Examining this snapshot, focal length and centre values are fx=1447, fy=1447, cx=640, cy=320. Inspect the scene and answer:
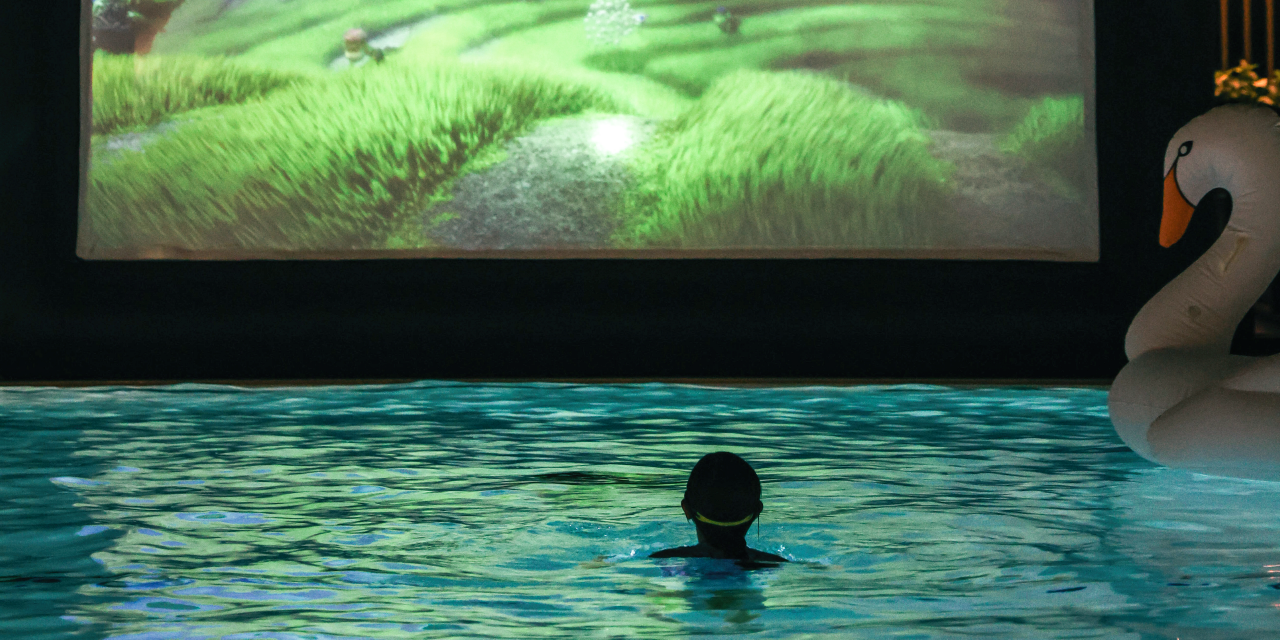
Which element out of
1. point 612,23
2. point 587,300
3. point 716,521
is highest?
point 612,23

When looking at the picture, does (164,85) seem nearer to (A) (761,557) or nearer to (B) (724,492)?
(A) (761,557)

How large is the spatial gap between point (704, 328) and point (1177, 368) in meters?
3.68

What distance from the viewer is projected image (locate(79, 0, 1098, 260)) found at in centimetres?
796

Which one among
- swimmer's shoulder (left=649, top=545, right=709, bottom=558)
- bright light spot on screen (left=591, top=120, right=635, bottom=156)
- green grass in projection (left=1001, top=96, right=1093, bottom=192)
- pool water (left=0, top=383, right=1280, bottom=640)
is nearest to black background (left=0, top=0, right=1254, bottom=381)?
green grass in projection (left=1001, top=96, right=1093, bottom=192)

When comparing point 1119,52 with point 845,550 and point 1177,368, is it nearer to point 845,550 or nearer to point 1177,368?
point 1177,368

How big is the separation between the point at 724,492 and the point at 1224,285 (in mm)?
2400

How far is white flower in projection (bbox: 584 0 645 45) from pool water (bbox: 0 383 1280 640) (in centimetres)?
249

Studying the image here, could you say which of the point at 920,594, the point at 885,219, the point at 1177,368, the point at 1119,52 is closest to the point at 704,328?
the point at 885,219

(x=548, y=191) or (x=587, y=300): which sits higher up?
(x=548, y=191)

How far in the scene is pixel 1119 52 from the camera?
792 centimetres

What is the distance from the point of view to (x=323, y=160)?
315 inches

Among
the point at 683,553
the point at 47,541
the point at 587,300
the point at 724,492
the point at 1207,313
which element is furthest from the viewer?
the point at 587,300

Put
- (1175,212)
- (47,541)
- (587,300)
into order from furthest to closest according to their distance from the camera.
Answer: (587,300)
(1175,212)
(47,541)

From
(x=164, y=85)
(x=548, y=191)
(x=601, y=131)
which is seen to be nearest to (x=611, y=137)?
(x=601, y=131)
